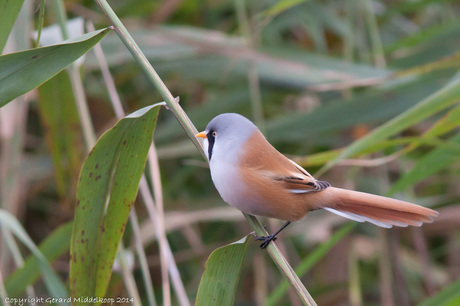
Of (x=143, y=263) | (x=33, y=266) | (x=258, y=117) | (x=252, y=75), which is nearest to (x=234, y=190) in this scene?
(x=143, y=263)

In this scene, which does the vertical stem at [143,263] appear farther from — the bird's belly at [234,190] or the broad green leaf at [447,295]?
the broad green leaf at [447,295]

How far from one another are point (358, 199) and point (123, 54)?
136cm

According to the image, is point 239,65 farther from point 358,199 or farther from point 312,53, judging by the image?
point 358,199

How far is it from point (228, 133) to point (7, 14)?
47 cm

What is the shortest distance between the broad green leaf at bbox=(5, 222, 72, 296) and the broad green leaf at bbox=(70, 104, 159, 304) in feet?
1.40

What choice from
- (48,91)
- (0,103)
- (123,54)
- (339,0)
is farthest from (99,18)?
(0,103)

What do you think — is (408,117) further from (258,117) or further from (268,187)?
(258,117)

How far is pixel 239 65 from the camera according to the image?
7.34 ft

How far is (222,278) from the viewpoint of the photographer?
90 cm

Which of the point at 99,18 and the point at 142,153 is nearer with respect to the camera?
the point at 142,153

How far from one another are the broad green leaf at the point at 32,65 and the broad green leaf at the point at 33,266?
66 cm

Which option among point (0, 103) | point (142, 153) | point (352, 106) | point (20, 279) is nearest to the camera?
point (0, 103)

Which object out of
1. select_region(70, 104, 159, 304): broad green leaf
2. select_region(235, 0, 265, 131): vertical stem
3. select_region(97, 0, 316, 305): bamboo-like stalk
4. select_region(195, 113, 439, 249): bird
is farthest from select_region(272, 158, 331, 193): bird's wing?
select_region(235, 0, 265, 131): vertical stem

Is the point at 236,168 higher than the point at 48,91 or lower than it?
lower
